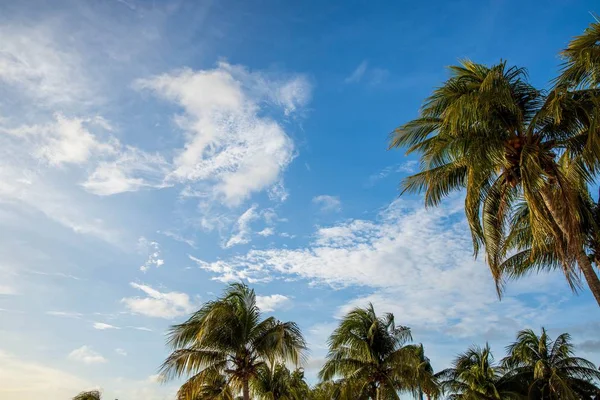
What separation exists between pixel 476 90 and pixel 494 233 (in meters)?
4.91

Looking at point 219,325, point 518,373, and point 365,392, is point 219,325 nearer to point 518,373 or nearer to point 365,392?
point 365,392

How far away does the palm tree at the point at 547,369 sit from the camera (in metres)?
30.0

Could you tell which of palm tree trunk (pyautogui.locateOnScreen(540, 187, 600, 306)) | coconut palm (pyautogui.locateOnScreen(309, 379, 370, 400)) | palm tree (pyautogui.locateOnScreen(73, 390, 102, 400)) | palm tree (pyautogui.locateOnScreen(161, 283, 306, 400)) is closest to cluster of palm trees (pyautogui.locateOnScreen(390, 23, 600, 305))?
palm tree trunk (pyautogui.locateOnScreen(540, 187, 600, 306))

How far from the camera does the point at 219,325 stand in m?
19.5

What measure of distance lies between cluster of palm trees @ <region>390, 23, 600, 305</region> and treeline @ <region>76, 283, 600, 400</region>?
30.6 feet

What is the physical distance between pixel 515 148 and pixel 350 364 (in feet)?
53.4

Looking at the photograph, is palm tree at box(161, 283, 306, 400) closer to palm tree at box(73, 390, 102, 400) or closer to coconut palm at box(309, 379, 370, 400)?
coconut palm at box(309, 379, 370, 400)

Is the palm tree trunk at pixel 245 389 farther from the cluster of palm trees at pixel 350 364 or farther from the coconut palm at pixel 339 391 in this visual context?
the coconut palm at pixel 339 391

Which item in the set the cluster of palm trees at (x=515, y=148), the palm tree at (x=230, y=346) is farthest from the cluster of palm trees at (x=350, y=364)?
the cluster of palm trees at (x=515, y=148)

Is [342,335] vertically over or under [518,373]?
over

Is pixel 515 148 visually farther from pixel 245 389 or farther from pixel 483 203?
pixel 245 389

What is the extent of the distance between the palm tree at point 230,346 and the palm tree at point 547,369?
18.9 m

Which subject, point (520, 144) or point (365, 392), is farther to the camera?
point (365, 392)

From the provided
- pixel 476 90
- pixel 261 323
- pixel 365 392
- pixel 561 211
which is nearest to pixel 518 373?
pixel 365 392
